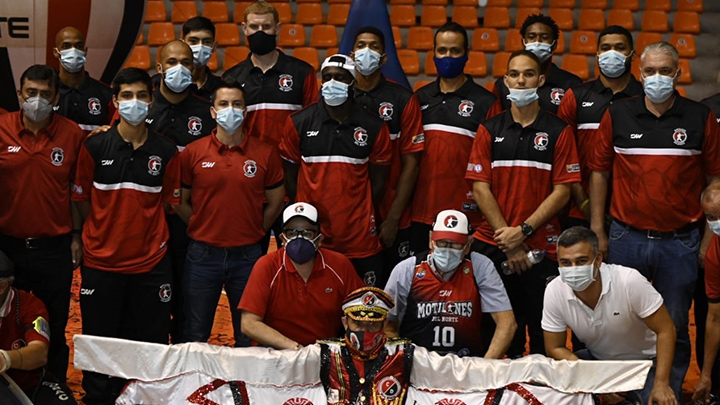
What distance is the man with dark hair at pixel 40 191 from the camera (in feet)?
20.7

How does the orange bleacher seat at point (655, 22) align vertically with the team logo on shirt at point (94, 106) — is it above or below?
above

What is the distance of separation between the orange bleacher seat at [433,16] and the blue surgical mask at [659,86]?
7.67m

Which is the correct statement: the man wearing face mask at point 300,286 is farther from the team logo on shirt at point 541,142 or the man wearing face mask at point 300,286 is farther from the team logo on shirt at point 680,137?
the team logo on shirt at point 680,137

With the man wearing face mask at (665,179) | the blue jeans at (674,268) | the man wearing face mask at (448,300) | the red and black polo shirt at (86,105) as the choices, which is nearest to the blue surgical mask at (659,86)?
the man wearing face mask at (665,179)

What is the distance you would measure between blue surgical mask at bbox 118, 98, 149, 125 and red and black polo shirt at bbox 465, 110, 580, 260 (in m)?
1.96

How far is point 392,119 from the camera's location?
22.2ft

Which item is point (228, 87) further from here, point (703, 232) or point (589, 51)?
point (589, 51)

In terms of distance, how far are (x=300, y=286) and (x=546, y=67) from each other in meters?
2.34

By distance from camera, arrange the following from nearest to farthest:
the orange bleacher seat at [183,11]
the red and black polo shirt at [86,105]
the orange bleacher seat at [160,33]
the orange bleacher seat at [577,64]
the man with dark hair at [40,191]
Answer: the man with dark hair at [40,191] < the red and black polo shirt at [86,105] < the orange bleacher seat at [577,64] < the orange bleacher seat at [160,33] < the orange bleacher seat at [183,11]

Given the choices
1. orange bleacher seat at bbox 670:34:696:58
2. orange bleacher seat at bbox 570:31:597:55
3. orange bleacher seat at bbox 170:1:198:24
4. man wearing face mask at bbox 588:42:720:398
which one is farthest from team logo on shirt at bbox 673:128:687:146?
orange bleacher seat at bbox 170:1:198:24

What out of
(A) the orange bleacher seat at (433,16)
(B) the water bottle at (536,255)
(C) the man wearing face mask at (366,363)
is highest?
(A) the orange bleacher seat at (433,16)

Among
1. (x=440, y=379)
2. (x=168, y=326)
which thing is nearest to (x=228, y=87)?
(x=168, y=326)

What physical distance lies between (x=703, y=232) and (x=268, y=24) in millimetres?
3044

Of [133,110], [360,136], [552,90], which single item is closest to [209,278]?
[133,110]
